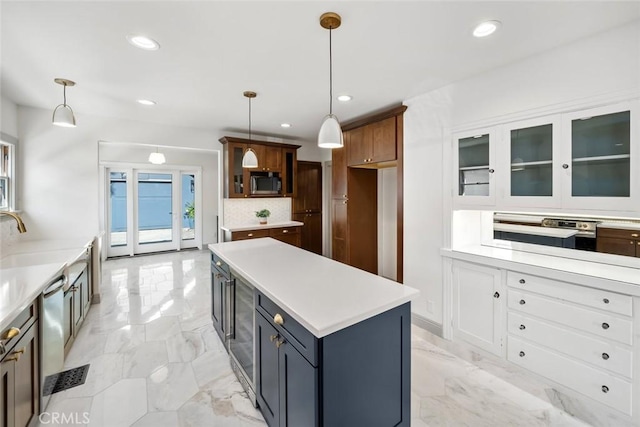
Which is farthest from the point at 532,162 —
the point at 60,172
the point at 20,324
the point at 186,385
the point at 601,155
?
the point at 60,172

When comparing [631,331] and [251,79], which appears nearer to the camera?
[631,331]

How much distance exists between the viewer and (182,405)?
1.96 metres

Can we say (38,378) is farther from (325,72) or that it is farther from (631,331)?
(631,331)

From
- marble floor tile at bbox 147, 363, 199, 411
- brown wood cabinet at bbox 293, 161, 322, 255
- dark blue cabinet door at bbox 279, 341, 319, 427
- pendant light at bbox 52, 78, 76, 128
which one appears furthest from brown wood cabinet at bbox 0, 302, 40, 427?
brown wood cabinet at bbox 293, 161, 322, 255

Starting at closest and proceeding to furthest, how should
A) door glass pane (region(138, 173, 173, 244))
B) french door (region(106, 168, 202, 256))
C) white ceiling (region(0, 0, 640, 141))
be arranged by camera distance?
white ceiling (region(0, 0, 640, 141)) → french door (region(106, 168, 202, 256)) → door glass pane (region(138, 173, 173, 244))

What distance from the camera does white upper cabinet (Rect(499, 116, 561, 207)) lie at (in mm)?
2119

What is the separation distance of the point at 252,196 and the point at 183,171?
3.04 m

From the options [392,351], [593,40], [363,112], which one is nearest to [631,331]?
[392,351]

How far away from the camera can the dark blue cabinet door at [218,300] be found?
2.55m

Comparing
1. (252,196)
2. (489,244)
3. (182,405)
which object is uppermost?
(252,196)

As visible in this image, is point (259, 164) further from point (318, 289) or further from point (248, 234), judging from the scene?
point (318, 289)

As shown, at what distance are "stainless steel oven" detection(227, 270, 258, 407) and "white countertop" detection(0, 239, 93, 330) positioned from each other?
1.16 m

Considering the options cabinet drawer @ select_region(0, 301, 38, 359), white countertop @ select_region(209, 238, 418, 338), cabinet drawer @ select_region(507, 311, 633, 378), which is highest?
white countertop @ select_region(209, 238, 418, 338)
